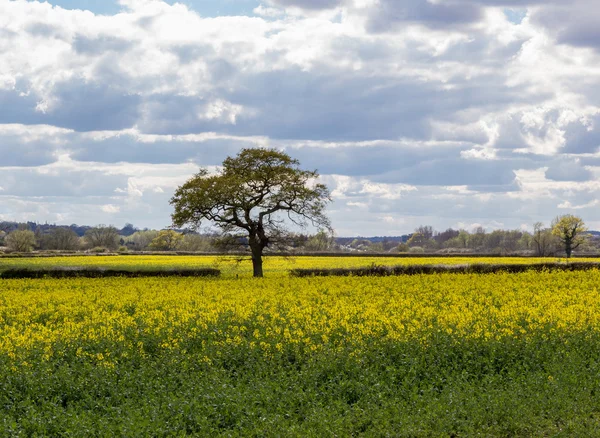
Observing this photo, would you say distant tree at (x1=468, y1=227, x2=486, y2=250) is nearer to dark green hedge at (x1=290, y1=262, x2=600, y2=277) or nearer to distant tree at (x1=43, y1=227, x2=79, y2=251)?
distant tree at (x1=43, y1=227, x2=79, y2=251)

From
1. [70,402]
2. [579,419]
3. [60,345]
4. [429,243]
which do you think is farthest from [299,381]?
[429,243]

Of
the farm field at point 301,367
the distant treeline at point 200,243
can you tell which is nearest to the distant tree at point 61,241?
the distant treeline at point 200,243

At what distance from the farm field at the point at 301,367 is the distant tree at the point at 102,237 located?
13451 centimetres

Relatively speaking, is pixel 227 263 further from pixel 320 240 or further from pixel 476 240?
pixel 476 240

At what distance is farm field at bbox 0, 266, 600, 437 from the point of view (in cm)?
1349

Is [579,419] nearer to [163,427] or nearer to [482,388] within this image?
[482,388]

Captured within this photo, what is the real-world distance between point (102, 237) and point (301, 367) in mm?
153724

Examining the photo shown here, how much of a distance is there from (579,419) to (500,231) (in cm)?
19352

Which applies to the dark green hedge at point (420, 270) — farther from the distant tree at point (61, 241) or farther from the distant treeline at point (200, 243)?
the distant tree at point (61, 241)

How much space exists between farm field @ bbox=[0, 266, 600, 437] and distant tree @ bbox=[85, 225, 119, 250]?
134514 millimetres

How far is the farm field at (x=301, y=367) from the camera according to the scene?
44.3 ft

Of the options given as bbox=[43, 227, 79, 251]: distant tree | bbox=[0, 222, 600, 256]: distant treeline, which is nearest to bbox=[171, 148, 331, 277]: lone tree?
bbox=[0, 222, 600, 256]: distant treeline

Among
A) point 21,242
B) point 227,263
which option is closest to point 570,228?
point 227,263

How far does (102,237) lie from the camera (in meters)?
163
